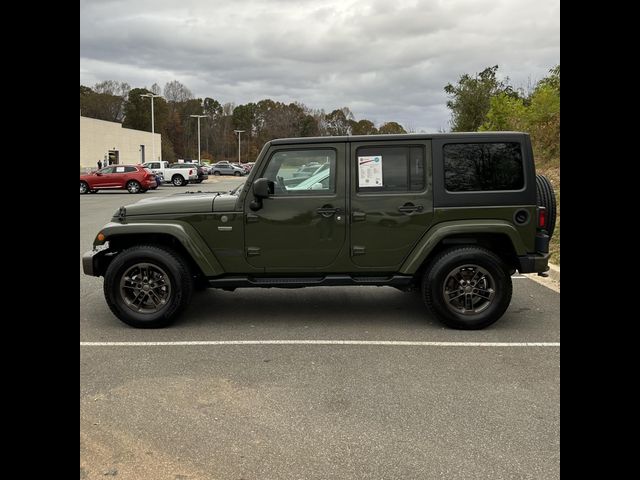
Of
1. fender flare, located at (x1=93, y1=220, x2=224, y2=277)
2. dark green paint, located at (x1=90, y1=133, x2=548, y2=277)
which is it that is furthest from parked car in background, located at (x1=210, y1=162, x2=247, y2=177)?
dark green paint, located at (x1=90, y1=133, x2=548, y2=277)

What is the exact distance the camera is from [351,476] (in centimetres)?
280

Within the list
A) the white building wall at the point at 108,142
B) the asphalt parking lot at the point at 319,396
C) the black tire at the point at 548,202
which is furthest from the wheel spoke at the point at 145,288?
the white building wall at the point at 108,142

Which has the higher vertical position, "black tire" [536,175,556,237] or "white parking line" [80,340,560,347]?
"black tire" [536,175,556,237]

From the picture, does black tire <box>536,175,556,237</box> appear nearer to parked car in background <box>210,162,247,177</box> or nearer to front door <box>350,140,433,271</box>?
front door <box>350,140,433,271</box>

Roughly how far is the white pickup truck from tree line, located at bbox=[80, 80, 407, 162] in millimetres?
52539

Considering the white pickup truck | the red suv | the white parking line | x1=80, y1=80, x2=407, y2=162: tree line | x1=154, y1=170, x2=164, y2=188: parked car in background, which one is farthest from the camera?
x1=80, y1=80, x2=407, y2=162: tree line

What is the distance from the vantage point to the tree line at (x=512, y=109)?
16.4 m

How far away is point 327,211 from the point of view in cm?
524

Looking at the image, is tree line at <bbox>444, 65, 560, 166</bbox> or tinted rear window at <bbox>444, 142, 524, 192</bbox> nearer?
tinted rear window at <bbox>444, 142, 524, 192</bbox>

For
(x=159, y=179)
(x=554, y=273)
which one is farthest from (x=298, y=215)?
(x=159, y=179)

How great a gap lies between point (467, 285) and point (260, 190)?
2.18 metres

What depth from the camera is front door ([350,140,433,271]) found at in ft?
17.2

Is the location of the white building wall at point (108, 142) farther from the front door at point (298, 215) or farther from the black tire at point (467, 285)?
the black tire at point (467, 285)
